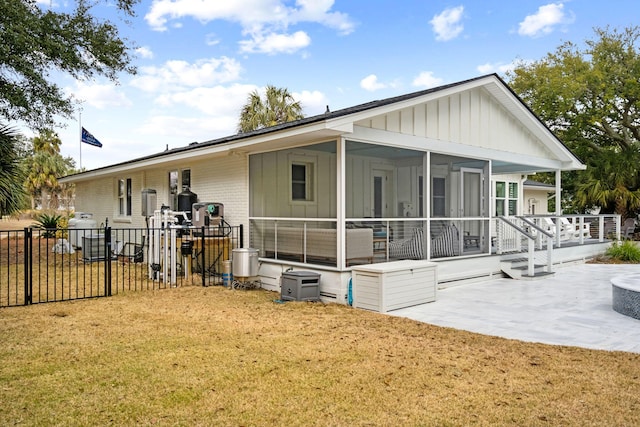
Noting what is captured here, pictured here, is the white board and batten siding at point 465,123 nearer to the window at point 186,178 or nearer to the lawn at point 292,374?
the lawn at point 292,374

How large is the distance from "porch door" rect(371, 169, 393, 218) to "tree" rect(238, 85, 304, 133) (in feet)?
47.4

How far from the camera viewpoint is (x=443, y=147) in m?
9.18

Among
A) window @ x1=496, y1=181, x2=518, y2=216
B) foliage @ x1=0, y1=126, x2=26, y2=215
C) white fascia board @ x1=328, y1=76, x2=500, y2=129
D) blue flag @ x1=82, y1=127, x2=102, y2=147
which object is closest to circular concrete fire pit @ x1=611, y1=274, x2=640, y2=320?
white fascia board @ x1=328, y1=76, x2=500, y2=129

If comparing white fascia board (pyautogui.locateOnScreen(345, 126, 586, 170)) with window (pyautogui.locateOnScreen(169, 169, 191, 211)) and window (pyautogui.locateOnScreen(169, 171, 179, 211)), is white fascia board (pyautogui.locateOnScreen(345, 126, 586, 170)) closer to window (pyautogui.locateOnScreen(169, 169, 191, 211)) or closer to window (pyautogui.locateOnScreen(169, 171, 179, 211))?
window (pyautogui.locateOnScreen(169, 169, 191, 211))

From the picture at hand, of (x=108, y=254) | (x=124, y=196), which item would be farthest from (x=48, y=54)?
(x=108, y=254)

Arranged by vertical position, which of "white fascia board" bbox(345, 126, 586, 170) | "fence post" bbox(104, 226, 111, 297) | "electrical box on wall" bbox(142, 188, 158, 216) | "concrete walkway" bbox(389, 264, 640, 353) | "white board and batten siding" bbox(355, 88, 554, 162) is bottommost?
"concrete walkway" bbox(389, 264, 640, 353)

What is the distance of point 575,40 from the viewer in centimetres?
2311

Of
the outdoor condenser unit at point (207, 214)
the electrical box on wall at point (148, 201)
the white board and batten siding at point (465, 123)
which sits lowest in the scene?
the outdoor condenser unit at point (207, 214)

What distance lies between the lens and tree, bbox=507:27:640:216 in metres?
19.7

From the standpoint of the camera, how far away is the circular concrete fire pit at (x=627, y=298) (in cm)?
635

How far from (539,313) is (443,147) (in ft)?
12.3

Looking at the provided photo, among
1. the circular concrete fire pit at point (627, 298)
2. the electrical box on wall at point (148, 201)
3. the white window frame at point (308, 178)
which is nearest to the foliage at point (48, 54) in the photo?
the electrical box on wall at point (148, 201)

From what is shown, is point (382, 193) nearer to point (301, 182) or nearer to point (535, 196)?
point (301, 182)

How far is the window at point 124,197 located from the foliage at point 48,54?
→ 9.37ft
